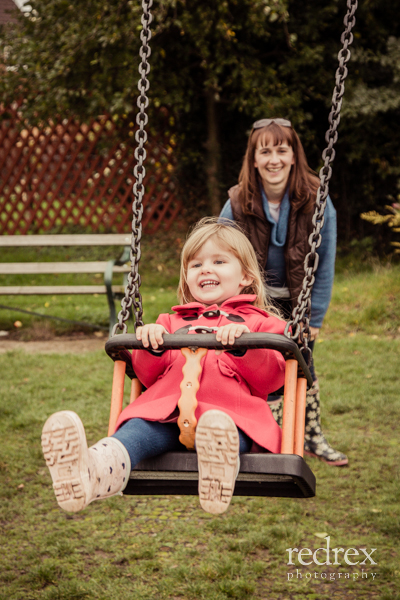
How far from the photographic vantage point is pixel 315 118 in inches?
366

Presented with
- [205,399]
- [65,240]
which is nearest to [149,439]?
[205,399]

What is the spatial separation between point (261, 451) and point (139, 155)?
3.66 feet

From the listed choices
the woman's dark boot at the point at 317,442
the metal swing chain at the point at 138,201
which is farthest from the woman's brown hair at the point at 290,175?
the woman's dark boot at the point at 317,442

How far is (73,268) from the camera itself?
21.3 ft

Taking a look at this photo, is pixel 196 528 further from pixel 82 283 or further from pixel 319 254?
pixel 82 283

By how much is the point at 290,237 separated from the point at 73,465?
5.54 feet

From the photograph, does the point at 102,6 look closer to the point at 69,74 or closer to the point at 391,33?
the point at 69,74

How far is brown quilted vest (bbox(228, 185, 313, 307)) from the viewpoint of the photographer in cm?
292

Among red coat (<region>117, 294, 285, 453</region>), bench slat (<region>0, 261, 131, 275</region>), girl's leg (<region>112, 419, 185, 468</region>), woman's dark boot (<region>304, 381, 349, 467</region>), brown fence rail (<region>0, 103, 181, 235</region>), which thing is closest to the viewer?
girl's leg (<region>112, 419, 185, 468</region>)

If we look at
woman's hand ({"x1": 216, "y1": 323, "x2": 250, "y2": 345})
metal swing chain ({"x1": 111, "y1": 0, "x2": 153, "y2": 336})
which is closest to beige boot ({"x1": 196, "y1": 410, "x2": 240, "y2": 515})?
woman's hand ({"x1": 216, "y1": 323, "x2": 250, "y2": 345})

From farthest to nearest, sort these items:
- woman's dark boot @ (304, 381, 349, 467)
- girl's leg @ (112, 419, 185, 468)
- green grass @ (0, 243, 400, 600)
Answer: woman's dark boot @ (304, 381, 349, 467) → green grass @ (0, 243, 400, 600) → girl's leg @ (112, 419, 185, 468)

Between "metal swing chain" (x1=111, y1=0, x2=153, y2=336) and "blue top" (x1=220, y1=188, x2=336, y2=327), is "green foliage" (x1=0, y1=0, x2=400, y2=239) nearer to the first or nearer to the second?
"blue top" (x1=220, y1=188, x2=336, y2=327)

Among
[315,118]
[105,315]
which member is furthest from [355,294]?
[315,118]

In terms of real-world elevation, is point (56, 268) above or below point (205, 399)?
below
